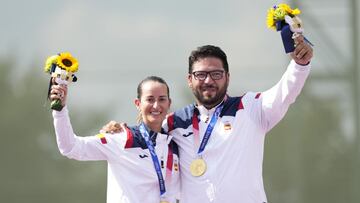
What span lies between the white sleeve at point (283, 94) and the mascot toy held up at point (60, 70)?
96 centimetres

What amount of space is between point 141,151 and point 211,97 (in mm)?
451

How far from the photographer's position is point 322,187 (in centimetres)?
927

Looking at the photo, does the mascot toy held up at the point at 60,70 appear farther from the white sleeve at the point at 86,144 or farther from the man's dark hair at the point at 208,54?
the man's dark hair at the point at 208,54

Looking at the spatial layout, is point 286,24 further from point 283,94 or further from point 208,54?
point 208,54

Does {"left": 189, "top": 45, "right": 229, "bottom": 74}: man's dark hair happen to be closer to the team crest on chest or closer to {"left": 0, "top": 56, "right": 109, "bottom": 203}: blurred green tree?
the team crest on chest

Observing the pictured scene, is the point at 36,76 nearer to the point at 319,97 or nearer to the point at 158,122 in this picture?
the point at 319,97

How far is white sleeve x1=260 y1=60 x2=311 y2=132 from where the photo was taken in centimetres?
371

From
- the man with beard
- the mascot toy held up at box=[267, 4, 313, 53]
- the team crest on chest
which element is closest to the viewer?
the mascot toy held up at box=[267, 4, 313, 53]

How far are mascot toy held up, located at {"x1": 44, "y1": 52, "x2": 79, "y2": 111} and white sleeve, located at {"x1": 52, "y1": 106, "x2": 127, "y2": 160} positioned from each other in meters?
0.13

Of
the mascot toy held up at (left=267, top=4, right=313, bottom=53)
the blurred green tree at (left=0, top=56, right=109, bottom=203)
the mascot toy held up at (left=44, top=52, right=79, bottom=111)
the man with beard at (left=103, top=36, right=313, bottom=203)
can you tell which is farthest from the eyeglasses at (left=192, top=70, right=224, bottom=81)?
the blurred green tree at (left=0, top=56, right=109, bottom=203)

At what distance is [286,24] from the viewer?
3.73 m

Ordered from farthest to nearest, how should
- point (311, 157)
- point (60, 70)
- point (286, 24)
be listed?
point (311, 157) < point (60, 70) < point (286, 24)

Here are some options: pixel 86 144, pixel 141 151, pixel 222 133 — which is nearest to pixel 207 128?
pixel 222 133

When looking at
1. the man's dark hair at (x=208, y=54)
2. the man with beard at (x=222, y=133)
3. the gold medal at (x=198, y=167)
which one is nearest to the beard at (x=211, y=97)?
the man with beard at (x=222, y=133)
